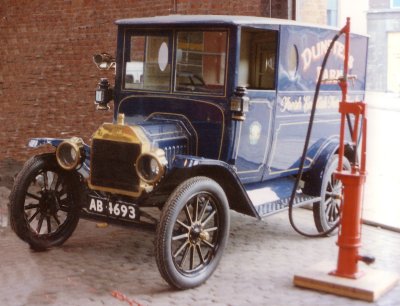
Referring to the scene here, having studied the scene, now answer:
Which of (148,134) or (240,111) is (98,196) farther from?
(240,111)

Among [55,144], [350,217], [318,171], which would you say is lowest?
[350,217]

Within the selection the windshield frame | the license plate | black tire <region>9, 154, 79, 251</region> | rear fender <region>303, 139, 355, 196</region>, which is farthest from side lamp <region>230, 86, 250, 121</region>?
black tire <region>9, 154, 79, 251</region>

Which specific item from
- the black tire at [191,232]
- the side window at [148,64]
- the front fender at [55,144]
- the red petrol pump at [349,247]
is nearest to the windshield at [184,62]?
the side window at [148,64]

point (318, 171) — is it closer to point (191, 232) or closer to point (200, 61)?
point (200, 61)

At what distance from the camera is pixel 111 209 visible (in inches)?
193

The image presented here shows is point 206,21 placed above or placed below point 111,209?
above

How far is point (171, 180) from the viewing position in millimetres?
4910

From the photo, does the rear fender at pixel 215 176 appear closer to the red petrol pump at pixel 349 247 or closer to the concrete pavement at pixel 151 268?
the concrete pavement at pixel 151 268

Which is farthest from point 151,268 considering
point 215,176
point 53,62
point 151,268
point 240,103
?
point 53,62

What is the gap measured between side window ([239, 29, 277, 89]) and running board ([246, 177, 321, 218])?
885 millimetres

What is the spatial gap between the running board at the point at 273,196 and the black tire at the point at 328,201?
127 millimetres

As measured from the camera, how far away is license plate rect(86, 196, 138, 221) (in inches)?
189

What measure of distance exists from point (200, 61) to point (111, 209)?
1.42 m

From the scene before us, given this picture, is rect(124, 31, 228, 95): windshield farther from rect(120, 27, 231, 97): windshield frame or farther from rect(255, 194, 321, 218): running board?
rect(255, 194, 321, 218): running board
